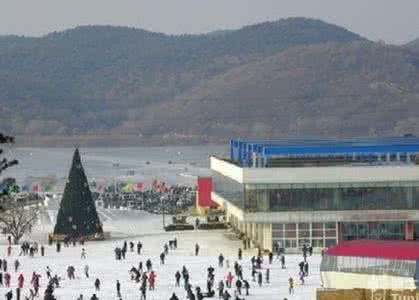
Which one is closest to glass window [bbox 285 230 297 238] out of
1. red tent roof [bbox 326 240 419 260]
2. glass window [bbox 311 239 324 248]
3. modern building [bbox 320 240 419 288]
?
glass window [bbox 311 239 324 248]

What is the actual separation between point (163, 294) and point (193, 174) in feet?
300

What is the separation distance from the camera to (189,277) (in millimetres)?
42656

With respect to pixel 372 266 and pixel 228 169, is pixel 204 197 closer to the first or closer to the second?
pixel 228 169

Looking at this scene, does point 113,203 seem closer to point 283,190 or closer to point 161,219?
point 161,219

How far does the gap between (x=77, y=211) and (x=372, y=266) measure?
73.0ft

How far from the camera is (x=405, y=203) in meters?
53.5

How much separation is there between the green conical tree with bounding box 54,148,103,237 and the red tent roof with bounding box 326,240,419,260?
1975cm

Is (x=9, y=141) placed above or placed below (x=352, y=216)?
above

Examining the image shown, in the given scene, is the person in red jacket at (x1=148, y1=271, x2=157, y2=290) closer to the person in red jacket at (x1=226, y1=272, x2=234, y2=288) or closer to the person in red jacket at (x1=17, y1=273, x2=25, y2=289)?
the person in red jacket at (x1=226, y1=272, x2=234, y2=288)

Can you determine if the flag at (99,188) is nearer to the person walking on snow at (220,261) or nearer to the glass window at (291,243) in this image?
the glass window at (291,243)

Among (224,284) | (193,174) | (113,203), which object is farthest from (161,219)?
(193,174)

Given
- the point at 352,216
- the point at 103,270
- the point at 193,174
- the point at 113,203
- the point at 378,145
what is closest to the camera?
the point at 103,270

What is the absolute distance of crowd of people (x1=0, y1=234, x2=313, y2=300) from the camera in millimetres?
38344

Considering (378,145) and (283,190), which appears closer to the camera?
(283,190)
